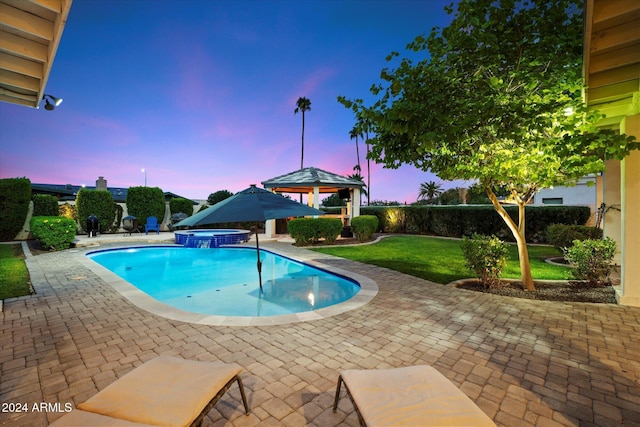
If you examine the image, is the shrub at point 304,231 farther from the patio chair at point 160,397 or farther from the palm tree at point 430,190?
the palm tree at point 430,190

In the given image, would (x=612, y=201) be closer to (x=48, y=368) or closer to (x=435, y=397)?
(x=435, y=397)

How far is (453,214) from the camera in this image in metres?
17.7

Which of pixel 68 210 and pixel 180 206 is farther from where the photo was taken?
pixel 180 206

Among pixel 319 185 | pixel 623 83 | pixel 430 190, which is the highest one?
pixel 430 190

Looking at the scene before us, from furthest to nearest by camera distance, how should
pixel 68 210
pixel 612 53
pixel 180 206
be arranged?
pixel 180 206, pixel 68 210, pixel 612 53

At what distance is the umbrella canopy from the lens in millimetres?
5336

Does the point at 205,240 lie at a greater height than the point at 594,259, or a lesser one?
lesser

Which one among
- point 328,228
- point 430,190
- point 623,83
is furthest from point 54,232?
point 430,190

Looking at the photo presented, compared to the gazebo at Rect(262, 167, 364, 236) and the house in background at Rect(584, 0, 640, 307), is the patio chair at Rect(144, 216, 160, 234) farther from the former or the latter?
the house in background at Rect(584, 0, 640, 307)

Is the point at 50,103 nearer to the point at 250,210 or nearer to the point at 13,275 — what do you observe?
the point at 13,275

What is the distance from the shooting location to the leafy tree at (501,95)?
13.8 feet

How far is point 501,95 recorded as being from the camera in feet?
15.0

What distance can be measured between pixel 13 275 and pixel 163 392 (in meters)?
9.16

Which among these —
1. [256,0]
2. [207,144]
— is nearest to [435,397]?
[256,0]
